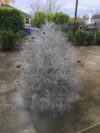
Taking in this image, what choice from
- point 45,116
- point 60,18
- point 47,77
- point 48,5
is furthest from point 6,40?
point 48,5

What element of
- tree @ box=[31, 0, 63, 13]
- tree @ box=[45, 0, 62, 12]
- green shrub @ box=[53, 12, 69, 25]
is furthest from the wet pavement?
tree @ box=[45, 0, 62, 12]

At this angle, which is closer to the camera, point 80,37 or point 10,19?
point 10,19

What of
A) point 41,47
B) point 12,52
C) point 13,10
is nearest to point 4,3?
point 13,10

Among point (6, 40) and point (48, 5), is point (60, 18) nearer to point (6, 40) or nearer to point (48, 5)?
point (6, 40)

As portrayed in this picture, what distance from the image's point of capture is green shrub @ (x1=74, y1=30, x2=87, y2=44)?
10.0m

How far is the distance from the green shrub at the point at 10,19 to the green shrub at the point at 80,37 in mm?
3497

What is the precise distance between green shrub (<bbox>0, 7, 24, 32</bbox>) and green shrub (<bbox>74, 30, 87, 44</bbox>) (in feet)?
11.5

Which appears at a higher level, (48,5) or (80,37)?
(48,5)

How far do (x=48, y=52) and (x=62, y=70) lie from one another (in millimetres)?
532

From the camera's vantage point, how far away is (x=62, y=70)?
12.5 feet

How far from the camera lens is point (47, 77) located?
12.1ft

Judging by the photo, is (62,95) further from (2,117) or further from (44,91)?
(2,117)

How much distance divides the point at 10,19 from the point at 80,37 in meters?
4.34

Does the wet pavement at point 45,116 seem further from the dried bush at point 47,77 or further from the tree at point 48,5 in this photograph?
the tree at point 48,5
